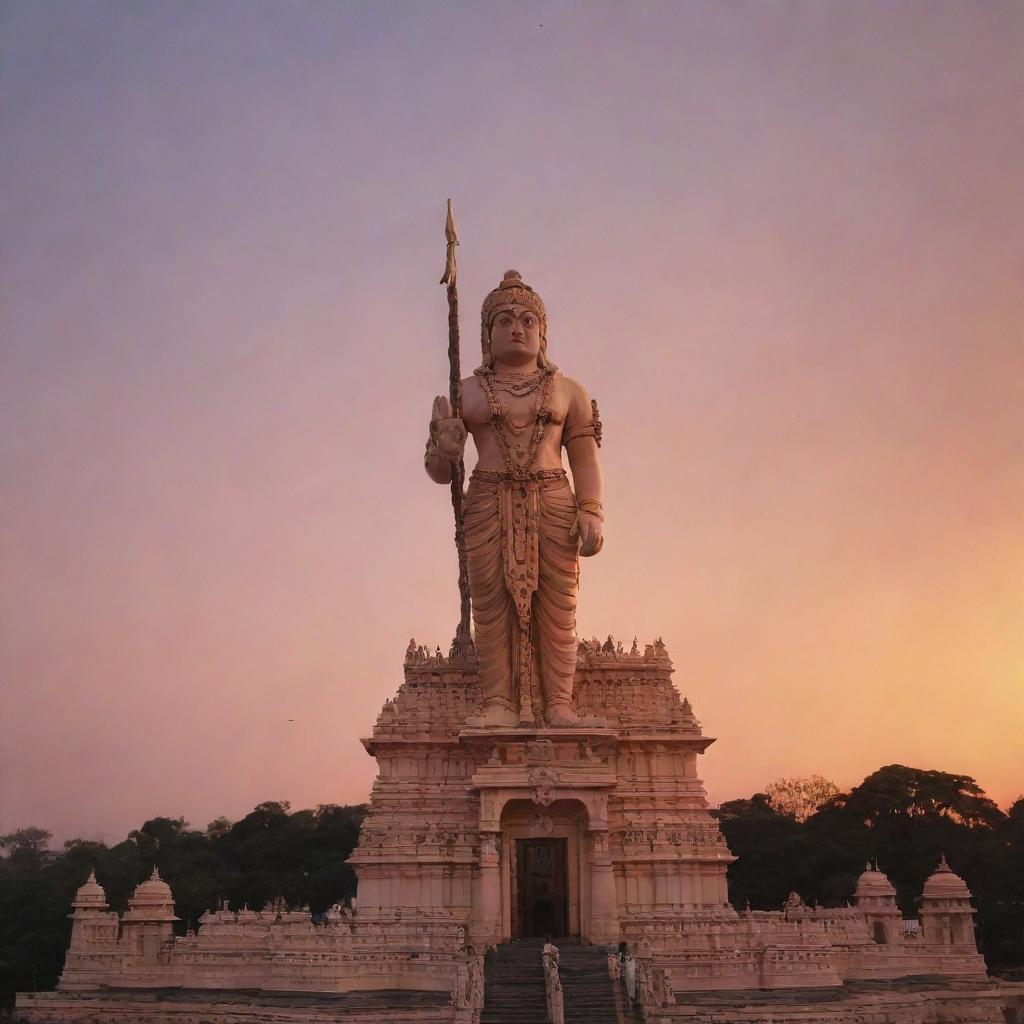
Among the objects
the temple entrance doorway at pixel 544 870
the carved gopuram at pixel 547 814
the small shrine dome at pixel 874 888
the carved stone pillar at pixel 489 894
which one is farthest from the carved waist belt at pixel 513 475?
the small shrine dome at pixel 874 888

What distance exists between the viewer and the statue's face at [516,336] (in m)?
30.3

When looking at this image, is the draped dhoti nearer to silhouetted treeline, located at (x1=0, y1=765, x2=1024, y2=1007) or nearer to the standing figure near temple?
the standing figure near temple

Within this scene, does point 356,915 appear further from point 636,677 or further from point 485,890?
point 636,677

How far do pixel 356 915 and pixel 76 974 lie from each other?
7.43 metres

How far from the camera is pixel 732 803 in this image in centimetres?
7400

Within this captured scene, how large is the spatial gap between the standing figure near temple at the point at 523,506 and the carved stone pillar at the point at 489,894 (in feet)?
10.3

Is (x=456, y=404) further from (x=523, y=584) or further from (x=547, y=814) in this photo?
(x=547, y=814)

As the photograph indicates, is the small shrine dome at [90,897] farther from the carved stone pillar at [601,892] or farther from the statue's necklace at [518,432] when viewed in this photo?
the statue's necklace at [518,432]

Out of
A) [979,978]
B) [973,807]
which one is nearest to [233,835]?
[973,807]

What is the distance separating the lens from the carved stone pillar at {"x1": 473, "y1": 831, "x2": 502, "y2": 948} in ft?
90.3

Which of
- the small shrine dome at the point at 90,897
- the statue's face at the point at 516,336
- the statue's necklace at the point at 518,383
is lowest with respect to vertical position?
the small shrine dome at the point at 90,897

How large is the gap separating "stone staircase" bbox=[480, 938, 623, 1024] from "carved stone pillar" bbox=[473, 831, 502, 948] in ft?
4.07

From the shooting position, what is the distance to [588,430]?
31.2m

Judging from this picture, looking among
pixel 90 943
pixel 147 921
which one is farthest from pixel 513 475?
pixel 90 943
